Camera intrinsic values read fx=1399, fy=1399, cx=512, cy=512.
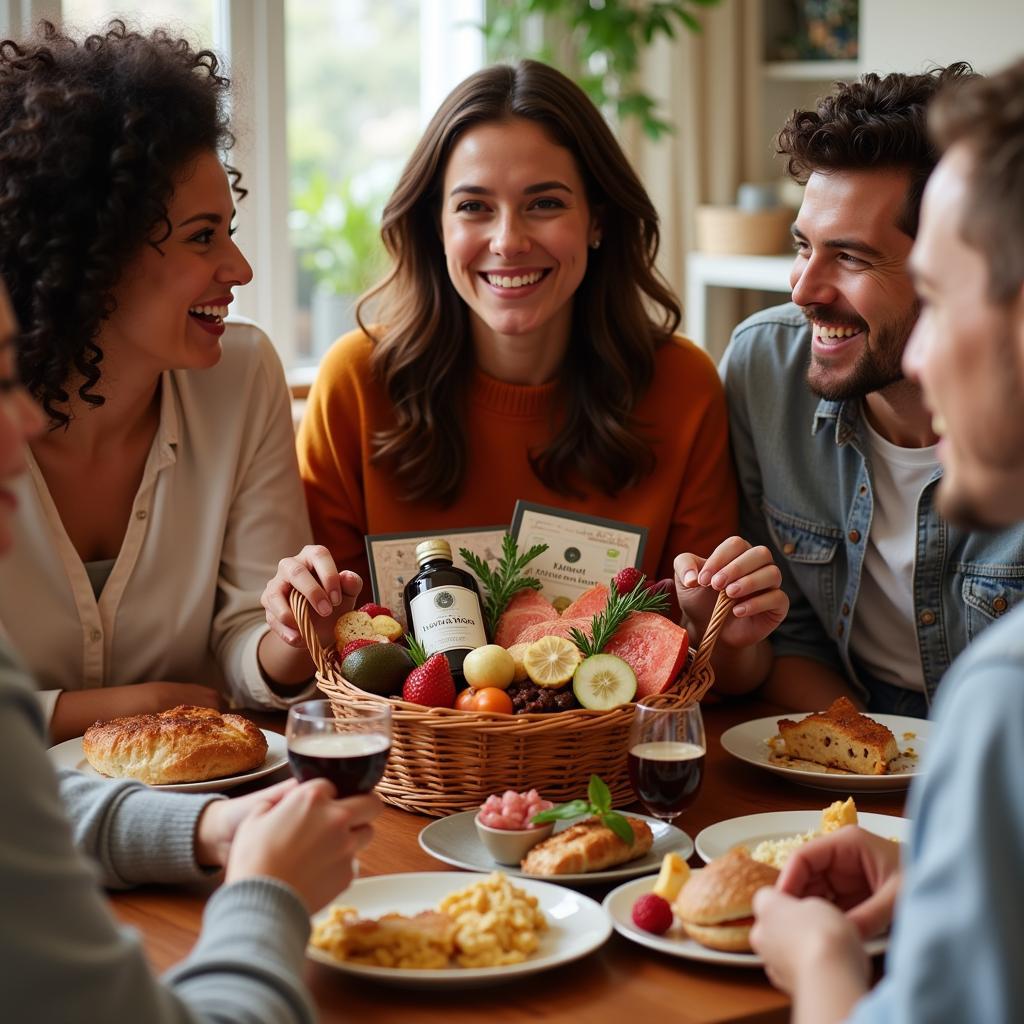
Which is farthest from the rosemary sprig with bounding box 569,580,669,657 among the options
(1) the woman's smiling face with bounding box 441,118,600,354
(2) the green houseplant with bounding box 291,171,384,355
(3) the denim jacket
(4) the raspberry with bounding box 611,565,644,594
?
(2) the green houseplant with bounding box 291,171,384,355

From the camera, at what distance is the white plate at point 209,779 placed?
1.62 metres

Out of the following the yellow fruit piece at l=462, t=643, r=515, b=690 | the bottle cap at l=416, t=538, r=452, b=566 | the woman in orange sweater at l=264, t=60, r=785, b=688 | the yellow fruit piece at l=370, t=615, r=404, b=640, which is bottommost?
the yellow fruit piece at l=462, t=643, r=515, b=690

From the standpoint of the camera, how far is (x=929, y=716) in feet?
7.30

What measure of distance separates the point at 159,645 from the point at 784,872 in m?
1.16

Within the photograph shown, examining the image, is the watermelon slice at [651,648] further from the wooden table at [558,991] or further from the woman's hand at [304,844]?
the woman's hand at [304,844]

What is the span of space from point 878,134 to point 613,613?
3.00 ft

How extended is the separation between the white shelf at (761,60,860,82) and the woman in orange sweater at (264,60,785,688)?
6.58 ft

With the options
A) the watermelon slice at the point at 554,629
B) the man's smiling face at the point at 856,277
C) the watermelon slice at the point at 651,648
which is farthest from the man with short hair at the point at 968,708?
the man's smiling face at the point at 856,277

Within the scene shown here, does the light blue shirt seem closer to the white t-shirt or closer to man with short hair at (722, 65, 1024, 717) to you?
man with short hair at (722, 65, 1024, 717)

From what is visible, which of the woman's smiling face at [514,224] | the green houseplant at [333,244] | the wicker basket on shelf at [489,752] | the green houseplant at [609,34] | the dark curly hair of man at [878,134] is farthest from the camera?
the green houseplant at [333,244]

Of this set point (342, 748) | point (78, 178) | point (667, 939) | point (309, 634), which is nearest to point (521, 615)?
point (309, 634)

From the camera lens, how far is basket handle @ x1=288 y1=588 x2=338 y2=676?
1704mm

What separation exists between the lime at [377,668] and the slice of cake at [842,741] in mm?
505

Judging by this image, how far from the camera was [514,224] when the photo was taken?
7.74ft
